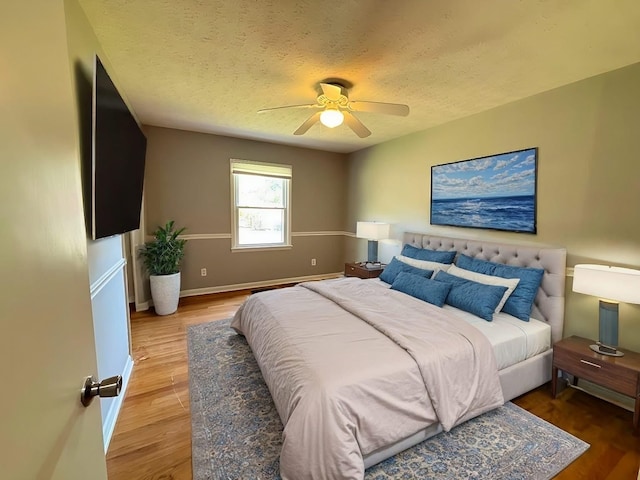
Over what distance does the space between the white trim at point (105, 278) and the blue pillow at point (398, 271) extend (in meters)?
2.71

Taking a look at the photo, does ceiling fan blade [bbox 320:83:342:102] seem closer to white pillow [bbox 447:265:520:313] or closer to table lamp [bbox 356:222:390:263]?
white pillow [bbox 447:265:520:313]

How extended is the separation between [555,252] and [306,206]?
370 cm

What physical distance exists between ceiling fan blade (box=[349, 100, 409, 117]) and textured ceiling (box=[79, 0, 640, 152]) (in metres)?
0.20

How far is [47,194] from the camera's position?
61 cm

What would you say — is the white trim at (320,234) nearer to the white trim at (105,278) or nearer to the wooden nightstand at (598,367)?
the white trim at (105,278)

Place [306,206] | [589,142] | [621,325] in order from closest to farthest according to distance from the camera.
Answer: [621,325] → [589,142] → [306,206]

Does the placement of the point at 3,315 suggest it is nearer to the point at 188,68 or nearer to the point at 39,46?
the point at 39,46

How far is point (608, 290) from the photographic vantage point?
6.29ft

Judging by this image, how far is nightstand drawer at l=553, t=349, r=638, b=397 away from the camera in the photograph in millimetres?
1838

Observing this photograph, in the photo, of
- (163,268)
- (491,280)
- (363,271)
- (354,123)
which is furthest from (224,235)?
(491,280)

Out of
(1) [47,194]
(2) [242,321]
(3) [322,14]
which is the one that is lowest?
(2) [242,321]

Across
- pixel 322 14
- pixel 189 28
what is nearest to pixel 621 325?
pixel 322 14

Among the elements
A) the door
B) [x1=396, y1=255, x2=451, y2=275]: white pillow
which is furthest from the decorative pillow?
the door

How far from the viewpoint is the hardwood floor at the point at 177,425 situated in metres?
1.60
